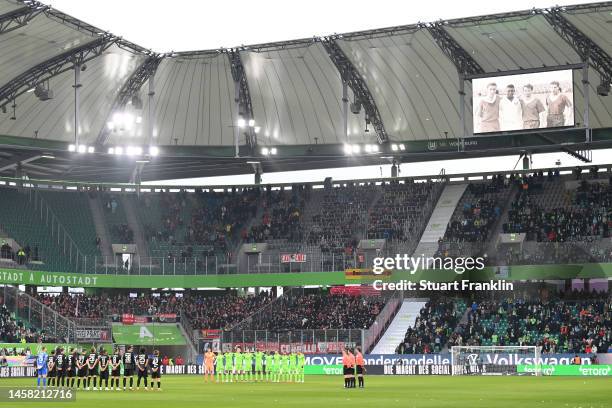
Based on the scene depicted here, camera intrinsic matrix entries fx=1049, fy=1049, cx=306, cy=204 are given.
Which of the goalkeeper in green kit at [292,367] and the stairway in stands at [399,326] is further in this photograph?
the stairway in stands at [399,326]

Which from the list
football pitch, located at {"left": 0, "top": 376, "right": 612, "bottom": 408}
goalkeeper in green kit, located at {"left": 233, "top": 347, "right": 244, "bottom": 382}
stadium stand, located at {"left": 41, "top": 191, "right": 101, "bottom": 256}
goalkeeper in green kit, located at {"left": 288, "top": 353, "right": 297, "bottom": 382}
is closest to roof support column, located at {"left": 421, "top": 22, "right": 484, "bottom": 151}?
goalkeeper in green kit, located at {"left": 288, "top": 353, "right": 297, "bottom": 382}

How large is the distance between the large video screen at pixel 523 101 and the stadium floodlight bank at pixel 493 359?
44.0 feet

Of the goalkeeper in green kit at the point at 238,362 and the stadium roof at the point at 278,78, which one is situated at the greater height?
the stadium roof at the point at 278,78

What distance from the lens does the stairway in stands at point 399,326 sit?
2687 inches

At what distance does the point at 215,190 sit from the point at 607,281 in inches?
1270

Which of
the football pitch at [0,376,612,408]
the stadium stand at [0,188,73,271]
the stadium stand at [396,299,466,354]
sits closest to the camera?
the football pitch at [0,376,612,408]

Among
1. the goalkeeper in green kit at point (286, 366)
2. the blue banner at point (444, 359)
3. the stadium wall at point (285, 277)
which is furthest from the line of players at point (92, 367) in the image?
the stadium wall at point (285, 277)

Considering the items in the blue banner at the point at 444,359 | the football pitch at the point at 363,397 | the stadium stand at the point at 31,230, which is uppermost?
the stadium stand at the point at 31,230

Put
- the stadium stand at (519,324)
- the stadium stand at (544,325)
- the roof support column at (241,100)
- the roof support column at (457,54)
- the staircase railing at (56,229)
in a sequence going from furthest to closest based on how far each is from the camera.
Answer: the staircase railing at (56,229), the roof support column at (241,100), the stadium stand at (519,324), the stadium stand at (544,325), the roof support column at (457,54)

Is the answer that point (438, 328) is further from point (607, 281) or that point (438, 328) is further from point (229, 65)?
point (229, 65)

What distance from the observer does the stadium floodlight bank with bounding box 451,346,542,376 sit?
204 feet

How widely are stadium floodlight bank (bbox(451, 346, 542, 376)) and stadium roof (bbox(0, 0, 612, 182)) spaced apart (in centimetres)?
1573

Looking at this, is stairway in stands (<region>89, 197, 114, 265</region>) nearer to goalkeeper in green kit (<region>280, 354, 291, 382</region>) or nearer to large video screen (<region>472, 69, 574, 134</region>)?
goalkeeper in green kit (<region>280, 354, 291, 382</region>)

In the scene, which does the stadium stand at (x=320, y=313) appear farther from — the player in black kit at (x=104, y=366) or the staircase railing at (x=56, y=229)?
the player in black kit at (x=104, y=366)
